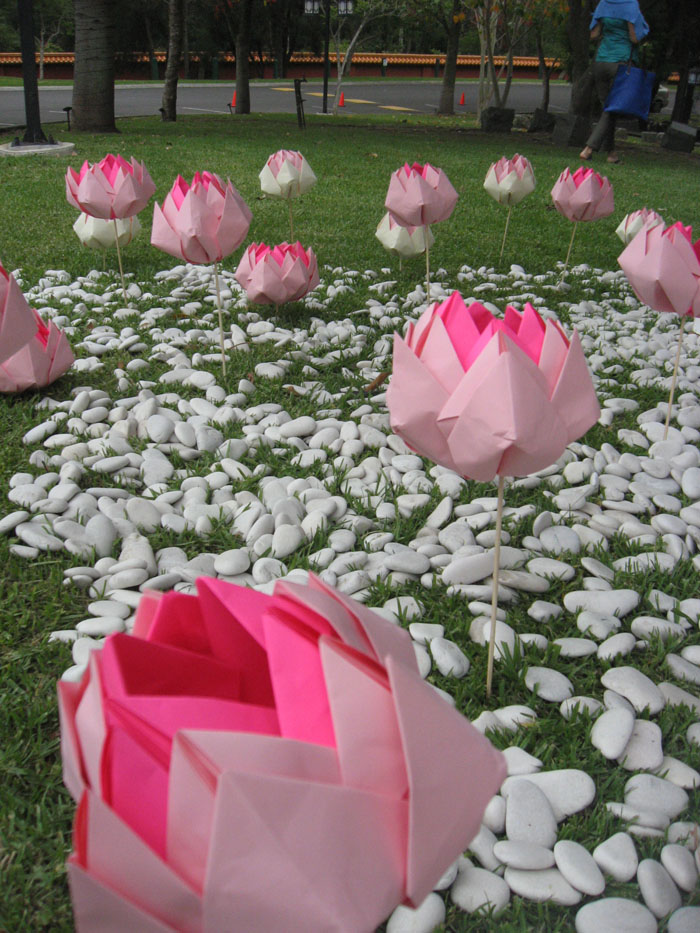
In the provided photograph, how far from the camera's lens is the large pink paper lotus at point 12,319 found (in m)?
1.81

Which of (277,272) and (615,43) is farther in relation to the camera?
(615,43)

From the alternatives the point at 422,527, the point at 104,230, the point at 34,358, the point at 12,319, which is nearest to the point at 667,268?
the point at 422,527

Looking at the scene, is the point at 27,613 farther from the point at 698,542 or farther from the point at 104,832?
the point at 698,542

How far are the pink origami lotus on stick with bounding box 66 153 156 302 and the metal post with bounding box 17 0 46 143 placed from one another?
4131 millimetres

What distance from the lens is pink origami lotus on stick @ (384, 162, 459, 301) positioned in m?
2.45

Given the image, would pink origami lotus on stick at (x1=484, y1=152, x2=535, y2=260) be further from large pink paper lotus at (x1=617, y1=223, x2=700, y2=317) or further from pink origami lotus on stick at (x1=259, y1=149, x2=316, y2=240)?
large pink paper lotus at (x1=617, y1=223, x2=700, y2=317)

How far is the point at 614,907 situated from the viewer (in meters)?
0.86

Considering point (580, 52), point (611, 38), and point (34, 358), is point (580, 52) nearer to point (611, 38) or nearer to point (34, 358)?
point (611, 38)

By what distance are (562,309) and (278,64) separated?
2974 cm

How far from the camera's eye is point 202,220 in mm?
2002

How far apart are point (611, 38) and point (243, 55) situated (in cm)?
737

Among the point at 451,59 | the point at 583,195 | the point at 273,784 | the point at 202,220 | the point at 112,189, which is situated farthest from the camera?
the point at 451,59

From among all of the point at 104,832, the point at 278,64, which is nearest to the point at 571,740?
the point at 104,832

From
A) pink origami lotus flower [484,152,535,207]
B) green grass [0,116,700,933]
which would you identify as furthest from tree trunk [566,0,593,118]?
pink origami lotus flower [484,152,535,207]
